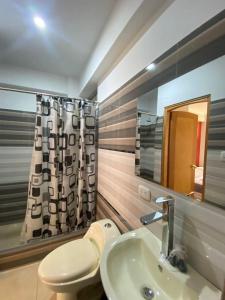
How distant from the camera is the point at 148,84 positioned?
1.15 metres

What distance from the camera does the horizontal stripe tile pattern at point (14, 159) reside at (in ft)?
6.99

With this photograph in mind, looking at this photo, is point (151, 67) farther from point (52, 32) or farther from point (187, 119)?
point (52, 32)

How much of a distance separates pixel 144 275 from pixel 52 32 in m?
2.16

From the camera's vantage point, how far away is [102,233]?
1.41 m

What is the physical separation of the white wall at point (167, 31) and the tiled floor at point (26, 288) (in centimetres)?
186

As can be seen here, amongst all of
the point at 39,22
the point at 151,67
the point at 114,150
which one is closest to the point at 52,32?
the point at 39,22

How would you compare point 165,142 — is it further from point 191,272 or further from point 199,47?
point 191,272

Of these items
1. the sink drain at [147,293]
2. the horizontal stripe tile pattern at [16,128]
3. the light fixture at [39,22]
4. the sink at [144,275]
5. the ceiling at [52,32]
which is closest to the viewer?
the sink at [144,275]

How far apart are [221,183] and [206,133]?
0.76 feet

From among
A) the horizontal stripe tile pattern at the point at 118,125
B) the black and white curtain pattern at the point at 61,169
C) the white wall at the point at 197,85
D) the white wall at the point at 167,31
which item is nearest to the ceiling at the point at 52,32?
the white wall at the point at 167,31

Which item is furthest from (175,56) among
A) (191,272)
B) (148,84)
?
(191,272)

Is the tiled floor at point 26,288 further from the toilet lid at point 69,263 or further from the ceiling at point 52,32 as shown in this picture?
the ceiling at point 52,32

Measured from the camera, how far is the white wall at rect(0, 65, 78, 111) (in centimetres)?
213

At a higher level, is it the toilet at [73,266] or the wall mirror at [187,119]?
the wall mirror at [187,119]
